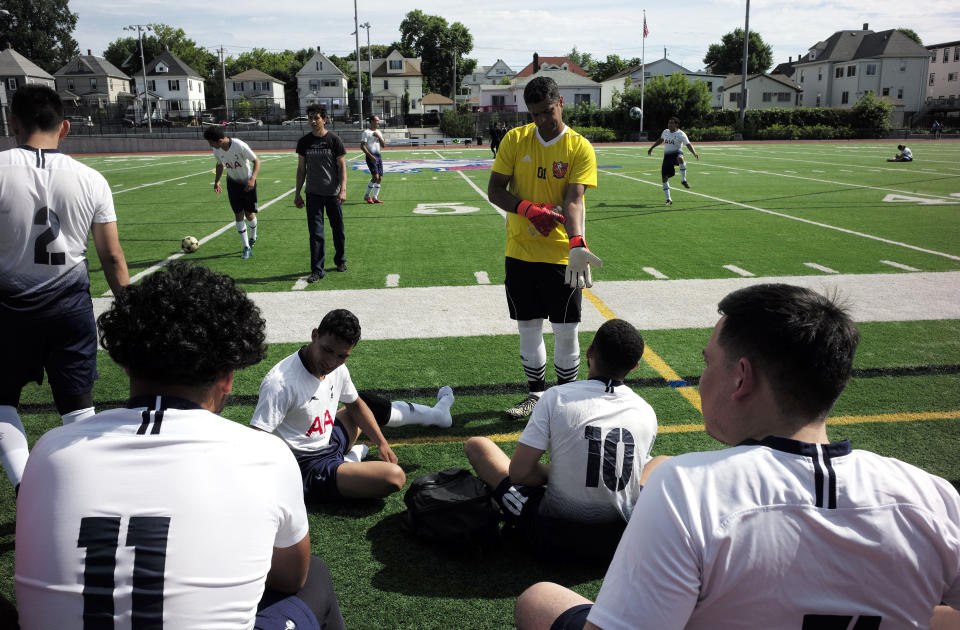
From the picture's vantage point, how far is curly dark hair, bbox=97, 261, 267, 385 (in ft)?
6.05

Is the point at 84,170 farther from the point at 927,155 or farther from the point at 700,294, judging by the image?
the point at 927,155

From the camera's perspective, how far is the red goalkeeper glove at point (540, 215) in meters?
4.71

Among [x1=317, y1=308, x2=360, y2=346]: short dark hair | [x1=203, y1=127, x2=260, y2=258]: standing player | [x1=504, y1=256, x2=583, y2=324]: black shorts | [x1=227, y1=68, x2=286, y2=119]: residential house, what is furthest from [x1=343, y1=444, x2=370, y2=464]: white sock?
[x1=227, y1=68, x2=286, y2=119]: residential house

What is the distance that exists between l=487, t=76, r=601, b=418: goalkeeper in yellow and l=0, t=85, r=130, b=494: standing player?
260cm

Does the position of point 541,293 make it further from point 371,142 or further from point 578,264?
point 371,142

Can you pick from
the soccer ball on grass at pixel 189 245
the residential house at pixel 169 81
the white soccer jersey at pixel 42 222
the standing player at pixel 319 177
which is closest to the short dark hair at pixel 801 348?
the white soccer jersey at pixel 42 222

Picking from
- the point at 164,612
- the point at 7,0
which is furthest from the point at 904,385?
the point at 7,0

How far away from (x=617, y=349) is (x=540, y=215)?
1.72 meters

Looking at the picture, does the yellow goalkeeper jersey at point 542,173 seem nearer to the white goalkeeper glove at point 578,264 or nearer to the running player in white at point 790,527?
the white goalkeeper glove at point 578,264

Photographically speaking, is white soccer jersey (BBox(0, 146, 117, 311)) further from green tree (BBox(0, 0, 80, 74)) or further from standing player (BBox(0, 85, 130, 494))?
green tree (BBox(0, 0, 80, 74))

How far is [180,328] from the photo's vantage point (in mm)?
1867

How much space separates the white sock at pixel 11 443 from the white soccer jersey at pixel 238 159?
301 inches

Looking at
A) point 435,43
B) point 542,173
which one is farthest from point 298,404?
point 435,43

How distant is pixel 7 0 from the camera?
81.5 m
